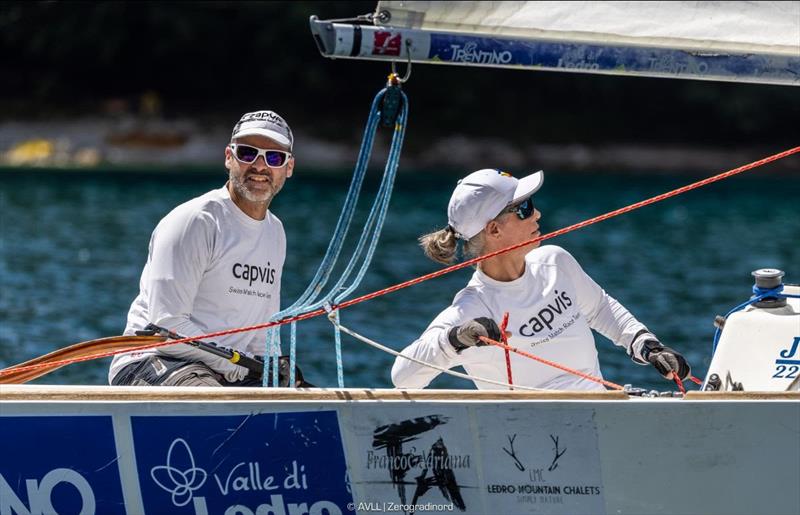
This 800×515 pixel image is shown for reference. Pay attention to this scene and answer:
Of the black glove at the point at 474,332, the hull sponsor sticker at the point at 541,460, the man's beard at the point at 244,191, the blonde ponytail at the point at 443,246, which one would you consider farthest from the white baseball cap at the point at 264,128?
the hull sponsor sticker at the point at 541,460

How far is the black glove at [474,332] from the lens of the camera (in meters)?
4.23

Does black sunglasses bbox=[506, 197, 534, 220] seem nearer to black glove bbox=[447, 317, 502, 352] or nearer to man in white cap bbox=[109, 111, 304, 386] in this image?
black glove bbox=[447, 317, 502, 352]

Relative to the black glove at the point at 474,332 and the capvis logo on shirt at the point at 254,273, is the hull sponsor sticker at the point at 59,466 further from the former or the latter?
the black glove at the point at 474,332

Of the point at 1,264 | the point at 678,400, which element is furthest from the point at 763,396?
the point at 1,264

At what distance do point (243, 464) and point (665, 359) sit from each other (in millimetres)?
1485

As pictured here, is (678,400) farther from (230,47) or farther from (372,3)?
(230,47)

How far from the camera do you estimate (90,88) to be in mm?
40188

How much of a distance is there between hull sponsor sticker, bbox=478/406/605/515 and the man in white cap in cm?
105

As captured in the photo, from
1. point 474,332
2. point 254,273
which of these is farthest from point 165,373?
point 474,332

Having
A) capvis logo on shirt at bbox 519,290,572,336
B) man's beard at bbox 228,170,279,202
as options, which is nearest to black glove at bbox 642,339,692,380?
capvis logo on shirt at bbox 519,290,572,336

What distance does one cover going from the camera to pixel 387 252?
19.5 meters

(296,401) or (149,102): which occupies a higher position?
(149,102)

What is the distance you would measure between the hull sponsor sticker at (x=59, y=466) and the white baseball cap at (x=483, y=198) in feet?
4.25

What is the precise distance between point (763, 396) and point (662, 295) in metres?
12.4
